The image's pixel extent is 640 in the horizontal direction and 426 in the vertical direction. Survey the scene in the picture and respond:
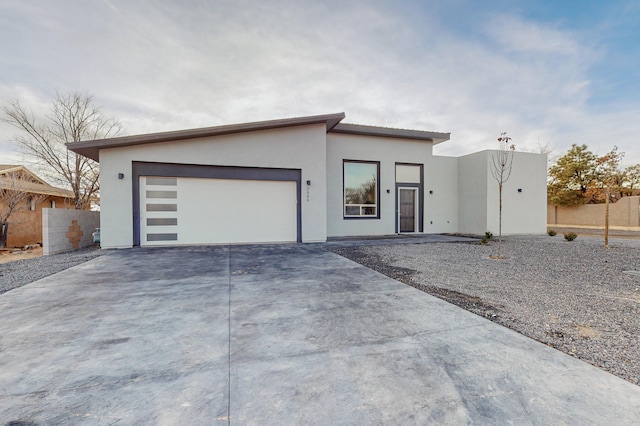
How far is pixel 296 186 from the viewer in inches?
351

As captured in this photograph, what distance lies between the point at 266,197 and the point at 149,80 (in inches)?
217

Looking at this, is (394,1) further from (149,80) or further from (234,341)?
(234,341)

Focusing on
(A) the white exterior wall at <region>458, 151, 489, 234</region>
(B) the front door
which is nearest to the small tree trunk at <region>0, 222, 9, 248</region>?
(B) the front door

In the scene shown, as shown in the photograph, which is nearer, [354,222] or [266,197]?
[266,197]

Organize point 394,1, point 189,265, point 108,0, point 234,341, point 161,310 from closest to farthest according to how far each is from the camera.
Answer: point 234,341 → point 161,310 → point 189,265 → point 108,0 → point 394,1

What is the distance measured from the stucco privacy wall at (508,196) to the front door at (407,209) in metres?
2.41

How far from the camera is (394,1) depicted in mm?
7332

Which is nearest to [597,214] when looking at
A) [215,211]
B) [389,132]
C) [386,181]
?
[386,181]

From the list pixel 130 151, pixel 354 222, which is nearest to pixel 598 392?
pixel 354 222

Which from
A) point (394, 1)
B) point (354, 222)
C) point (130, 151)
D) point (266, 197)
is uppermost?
point (394, 1)

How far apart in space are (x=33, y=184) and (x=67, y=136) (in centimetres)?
289

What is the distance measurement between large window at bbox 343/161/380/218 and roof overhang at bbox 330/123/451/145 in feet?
3.95

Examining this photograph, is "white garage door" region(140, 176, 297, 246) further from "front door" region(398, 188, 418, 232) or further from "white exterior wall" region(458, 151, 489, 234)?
"white exterior wall" region(458, 151, 489, 234)

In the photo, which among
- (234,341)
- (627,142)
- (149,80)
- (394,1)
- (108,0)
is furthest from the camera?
(627,142)
